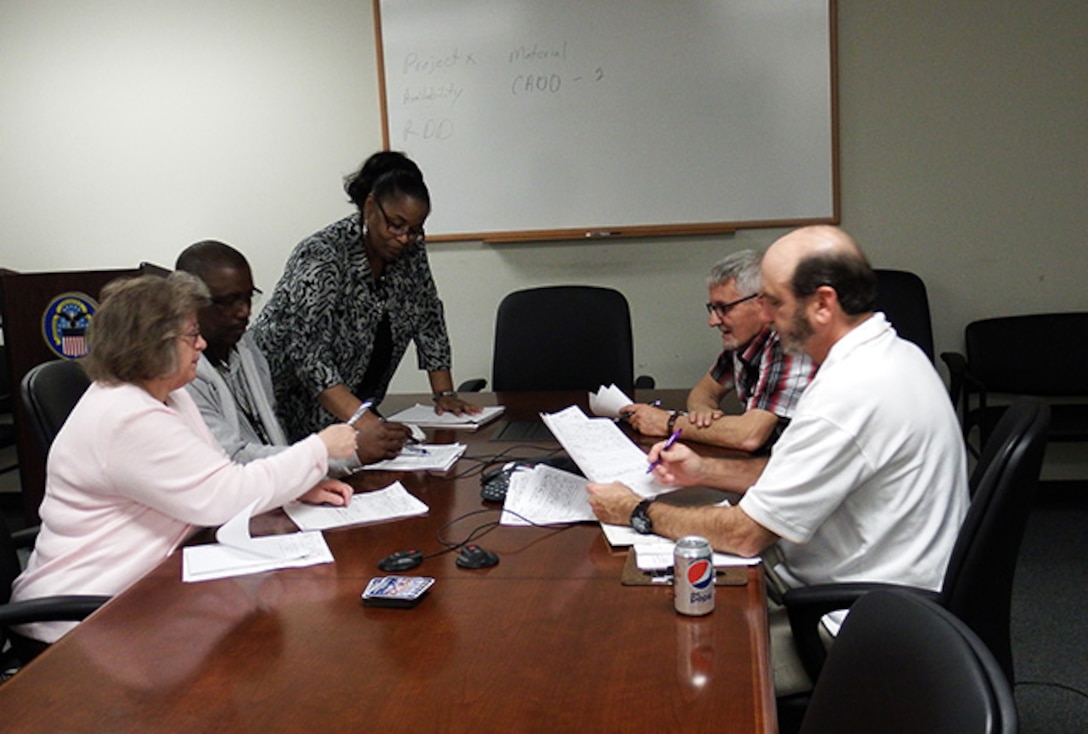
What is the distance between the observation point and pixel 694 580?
1304mm

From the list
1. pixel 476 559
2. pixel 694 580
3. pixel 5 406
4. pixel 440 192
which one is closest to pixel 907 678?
pixel 694 580

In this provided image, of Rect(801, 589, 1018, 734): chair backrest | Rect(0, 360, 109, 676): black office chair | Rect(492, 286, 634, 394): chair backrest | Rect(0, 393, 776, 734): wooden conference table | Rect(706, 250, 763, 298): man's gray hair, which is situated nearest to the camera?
Rect(801, 589, 1018, 734): chair backrest

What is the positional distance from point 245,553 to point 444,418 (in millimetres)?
1189

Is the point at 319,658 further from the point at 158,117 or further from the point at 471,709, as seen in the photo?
the point at 158,117

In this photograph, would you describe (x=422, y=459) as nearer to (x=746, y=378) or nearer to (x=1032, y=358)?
(x=746, y=378)

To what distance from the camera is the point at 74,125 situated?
429 centimetres

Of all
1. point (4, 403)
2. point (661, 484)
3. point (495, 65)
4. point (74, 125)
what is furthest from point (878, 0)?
point (4, 403)

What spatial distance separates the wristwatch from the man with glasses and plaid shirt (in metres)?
0.69

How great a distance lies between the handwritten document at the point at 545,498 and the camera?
70.4 inches

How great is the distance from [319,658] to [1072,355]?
3.52 m

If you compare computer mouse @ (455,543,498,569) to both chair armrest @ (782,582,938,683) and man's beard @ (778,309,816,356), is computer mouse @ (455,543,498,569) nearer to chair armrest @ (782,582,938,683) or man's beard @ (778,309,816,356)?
chair armrest @ (782,582,938,683)

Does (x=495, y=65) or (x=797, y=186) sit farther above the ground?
(x=495, y=65)

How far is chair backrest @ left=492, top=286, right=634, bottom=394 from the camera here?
343 centimetres

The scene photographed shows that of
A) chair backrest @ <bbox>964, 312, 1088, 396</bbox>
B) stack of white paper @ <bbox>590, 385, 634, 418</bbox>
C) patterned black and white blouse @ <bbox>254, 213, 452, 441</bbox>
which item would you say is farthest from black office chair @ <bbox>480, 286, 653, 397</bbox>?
chair backrest @ <bbox>964, 312, 1088, 396</bbox>
